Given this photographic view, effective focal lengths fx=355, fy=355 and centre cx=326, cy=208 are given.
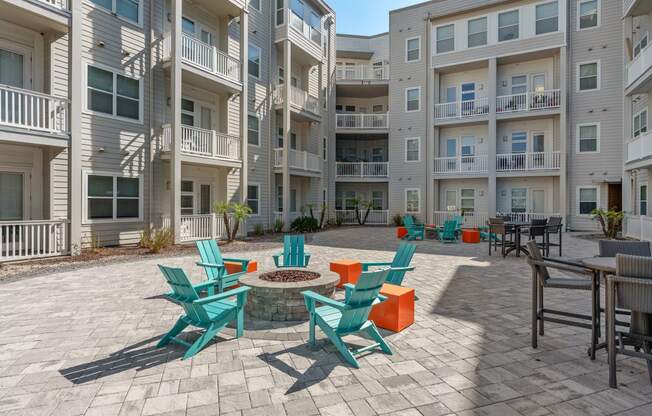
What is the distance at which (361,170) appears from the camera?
2492cm

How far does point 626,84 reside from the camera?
16344mm

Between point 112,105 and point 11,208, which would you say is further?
point 112,105

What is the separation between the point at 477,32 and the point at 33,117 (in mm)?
23089

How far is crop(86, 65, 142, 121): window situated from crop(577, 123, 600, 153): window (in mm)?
22339

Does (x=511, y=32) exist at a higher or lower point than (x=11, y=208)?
higher

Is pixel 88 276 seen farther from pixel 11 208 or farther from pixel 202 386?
pixel 202 386

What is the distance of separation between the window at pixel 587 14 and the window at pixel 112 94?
23050 mm

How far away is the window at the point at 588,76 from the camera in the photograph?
19.7 meters

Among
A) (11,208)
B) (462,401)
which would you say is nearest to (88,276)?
(11,208)

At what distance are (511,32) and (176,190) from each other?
828 inches

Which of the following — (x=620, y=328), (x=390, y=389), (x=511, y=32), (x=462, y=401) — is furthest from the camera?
(x=511, y=32)

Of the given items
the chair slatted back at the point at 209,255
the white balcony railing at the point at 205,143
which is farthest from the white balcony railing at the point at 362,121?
the chair slatted back at the point at 209,255

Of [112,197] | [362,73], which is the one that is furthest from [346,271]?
[362,73]

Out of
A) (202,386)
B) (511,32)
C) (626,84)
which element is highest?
(511,32)
